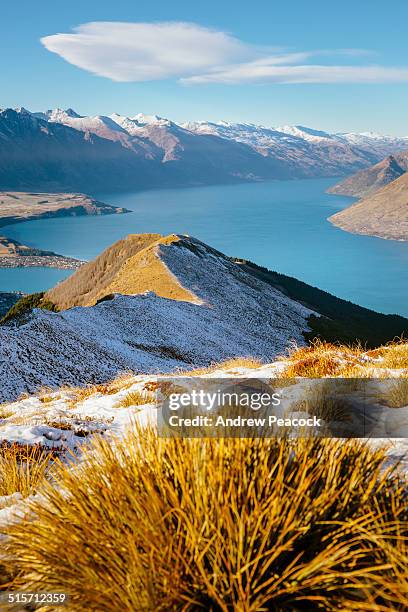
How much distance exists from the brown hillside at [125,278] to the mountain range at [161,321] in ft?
1.01

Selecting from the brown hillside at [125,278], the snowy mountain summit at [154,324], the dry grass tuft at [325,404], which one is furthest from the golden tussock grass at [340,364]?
the brown hillside at [125,278]

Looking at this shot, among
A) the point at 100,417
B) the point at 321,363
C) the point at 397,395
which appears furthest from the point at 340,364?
the point at 100,417

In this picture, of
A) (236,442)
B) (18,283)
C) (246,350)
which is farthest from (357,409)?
(18,283)

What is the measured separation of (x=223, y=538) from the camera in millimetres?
2359

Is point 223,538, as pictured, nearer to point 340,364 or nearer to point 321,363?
point 321,363

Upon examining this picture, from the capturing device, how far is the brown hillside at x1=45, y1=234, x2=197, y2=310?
256ft

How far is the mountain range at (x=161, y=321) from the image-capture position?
33.1 m

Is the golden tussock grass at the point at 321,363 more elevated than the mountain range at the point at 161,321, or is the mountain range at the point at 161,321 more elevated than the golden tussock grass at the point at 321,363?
the golden tussock grass at the point at 321,363

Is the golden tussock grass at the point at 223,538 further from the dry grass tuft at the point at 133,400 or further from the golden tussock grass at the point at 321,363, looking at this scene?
the dry grass tuft at the point at 133,400

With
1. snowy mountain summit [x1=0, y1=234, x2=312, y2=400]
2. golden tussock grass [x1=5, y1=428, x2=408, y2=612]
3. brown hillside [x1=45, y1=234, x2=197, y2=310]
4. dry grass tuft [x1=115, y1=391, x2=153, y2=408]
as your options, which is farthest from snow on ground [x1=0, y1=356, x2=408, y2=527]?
brown hillside [x1=45, y1=234, x2=197, y2=310]

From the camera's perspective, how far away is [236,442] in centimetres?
294

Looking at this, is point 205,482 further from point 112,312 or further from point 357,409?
point 112,312

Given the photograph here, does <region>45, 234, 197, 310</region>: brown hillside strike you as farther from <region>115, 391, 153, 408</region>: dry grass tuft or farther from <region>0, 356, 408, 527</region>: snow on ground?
<region>115, 391, 153, 408</region>: dry grass tuft

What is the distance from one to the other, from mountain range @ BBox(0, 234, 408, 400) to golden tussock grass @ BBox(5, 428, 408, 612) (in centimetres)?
2610
